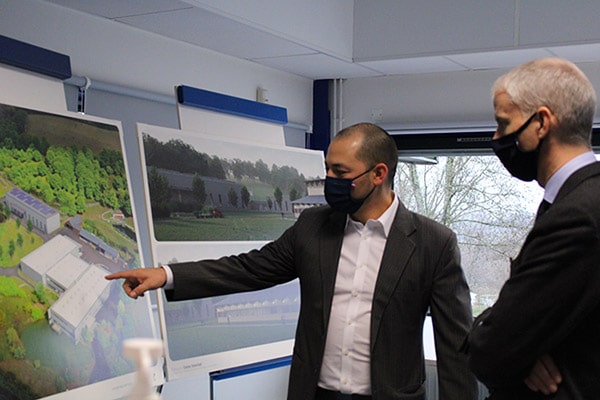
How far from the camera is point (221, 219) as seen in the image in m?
2.95

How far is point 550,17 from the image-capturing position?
12.0ft

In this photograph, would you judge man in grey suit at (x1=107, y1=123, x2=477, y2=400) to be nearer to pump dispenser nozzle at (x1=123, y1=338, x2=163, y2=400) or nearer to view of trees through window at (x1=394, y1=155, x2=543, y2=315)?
pump dispenser nozzle at (x1=123, y1=338, x2=163, y2=400)

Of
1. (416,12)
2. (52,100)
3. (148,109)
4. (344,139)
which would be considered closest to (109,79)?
(148,109)

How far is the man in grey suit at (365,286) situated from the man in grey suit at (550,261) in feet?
2.09

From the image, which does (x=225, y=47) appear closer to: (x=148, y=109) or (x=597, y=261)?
(x=148, y=109)

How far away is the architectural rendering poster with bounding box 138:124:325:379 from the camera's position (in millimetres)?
2680

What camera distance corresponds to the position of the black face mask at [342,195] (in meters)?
2.37

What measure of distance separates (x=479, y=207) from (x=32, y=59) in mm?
2923

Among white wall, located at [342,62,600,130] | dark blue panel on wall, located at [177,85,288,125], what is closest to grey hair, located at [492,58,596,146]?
dark blue panel on wall, located at [177,85,288,125]

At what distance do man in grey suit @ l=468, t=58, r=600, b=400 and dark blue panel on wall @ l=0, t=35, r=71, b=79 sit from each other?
138cm

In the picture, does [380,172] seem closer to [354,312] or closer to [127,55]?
[354,312]

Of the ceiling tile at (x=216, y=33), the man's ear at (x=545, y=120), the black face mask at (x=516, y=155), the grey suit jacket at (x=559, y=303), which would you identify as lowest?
the grey suit jacket at (x=559, y=303)

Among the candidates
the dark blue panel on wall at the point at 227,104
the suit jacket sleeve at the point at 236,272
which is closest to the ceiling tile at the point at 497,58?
the dark blue panel on wall at the point at 227,104

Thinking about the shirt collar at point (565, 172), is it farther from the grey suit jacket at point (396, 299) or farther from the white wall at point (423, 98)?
the white wall at point (423, 98)
